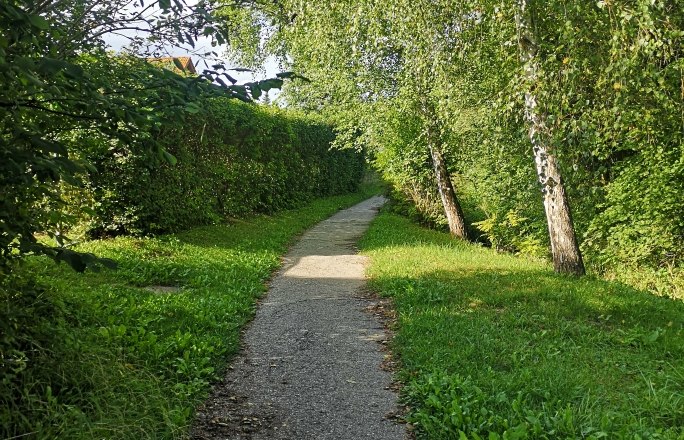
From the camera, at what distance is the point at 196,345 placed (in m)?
5.50

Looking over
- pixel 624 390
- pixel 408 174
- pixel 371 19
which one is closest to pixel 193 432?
pixel 624 390

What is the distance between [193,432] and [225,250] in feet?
23.3

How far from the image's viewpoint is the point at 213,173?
14125 millimetres

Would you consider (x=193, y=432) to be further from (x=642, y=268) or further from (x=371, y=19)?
(x=642, y=268)

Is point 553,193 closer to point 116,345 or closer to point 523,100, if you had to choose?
point 523,100

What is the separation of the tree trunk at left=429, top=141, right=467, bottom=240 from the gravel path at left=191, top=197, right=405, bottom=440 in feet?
23.9

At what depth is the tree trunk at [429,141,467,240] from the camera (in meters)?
15.3

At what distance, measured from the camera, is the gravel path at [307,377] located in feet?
13.8

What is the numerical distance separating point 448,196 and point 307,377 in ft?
37.9

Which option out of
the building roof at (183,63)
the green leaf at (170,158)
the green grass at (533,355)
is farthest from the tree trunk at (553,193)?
the green leaf at (170,158)

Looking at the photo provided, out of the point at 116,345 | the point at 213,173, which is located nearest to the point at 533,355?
the point at 116,345

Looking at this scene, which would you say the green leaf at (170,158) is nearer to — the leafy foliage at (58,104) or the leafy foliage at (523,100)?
the leafy foliage at (58,104)

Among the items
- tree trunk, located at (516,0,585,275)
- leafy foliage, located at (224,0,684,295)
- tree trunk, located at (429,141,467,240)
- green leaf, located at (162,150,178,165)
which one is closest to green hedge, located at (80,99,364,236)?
green leaf, located at (162,150,178,165)

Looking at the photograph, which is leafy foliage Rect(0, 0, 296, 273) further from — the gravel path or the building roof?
the gravel path
